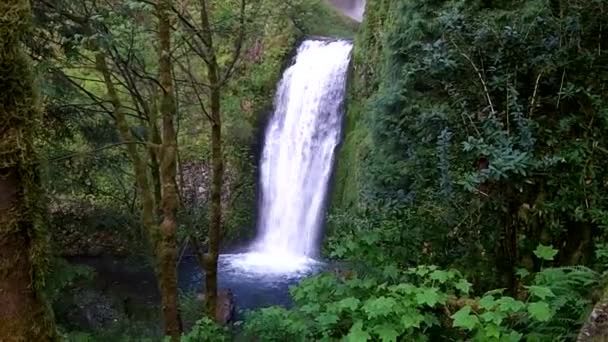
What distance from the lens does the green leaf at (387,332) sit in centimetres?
318

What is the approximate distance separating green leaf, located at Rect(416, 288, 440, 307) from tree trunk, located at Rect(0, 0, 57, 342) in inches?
84.0

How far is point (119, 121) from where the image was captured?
279 inches

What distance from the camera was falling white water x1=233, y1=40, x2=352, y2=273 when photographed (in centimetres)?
1597

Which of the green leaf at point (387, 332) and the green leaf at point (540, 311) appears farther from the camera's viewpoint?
the green leaf at point (387, 332)

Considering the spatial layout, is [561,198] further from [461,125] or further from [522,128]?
[461,125]

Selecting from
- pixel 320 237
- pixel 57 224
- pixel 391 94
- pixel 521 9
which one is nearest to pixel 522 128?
pixel 521 9

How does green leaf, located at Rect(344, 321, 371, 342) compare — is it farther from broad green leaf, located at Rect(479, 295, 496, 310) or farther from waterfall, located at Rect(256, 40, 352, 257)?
waterfall, located at Rect(256, 40, 352, 257)

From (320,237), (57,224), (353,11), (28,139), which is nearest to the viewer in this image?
(28,139)

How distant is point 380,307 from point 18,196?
7.05 ft

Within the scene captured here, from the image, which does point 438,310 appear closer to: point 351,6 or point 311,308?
point 311,308

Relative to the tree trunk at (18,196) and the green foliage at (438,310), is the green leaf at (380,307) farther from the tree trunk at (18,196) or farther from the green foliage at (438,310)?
the tree trunk at (18,196)

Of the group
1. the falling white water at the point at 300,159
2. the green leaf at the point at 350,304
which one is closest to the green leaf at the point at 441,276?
the green leaf at the point at 350,304

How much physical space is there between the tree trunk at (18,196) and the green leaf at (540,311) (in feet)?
7.51

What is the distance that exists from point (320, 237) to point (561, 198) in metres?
11.8
